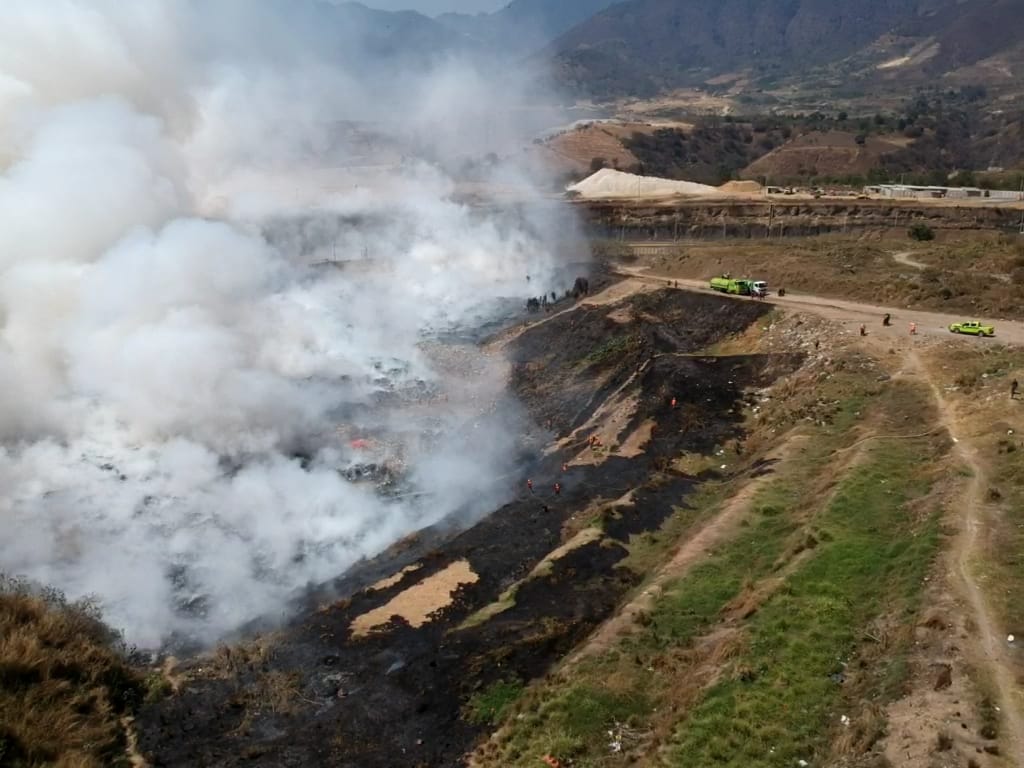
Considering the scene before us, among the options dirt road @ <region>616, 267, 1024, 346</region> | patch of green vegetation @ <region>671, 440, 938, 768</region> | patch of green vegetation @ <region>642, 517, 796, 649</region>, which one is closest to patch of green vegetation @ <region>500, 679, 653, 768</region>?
Result: patch of green vegetation @ <region>671, 440, 938, 768</region>

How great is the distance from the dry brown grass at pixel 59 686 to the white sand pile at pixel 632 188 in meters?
65.4

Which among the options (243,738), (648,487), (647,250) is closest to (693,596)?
(648,487)

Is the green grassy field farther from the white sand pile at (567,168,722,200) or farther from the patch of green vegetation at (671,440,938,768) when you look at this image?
the white sand pile at (567,168,722,200)

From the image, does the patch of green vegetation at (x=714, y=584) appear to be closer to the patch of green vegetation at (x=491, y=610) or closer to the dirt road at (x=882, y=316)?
the patch of green vegetation at (x=491, y=610)

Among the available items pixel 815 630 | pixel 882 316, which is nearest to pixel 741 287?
pixel 882 316

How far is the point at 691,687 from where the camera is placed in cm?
1288

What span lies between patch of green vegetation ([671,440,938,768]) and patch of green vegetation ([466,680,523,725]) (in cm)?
327

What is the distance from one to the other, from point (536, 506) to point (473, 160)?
58357 mm

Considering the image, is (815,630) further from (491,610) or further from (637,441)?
(637,441)

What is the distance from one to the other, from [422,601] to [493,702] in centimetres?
442

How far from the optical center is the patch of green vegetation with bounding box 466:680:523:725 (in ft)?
44.7

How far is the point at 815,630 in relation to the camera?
1356 cm

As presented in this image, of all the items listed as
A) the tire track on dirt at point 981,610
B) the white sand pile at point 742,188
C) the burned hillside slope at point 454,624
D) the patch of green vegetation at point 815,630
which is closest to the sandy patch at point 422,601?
the burned hillside slope at point 454,624

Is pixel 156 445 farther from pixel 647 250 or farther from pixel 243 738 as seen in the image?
pixel 647 250
